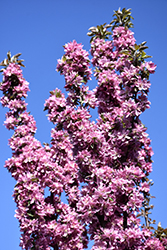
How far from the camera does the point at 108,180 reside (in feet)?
29.2

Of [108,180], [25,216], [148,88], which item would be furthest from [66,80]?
[25,216]

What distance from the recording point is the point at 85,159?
8914 mm

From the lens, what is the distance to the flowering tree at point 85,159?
348 inches

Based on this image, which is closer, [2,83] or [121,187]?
[121,187]

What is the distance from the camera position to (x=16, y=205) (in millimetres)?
9164

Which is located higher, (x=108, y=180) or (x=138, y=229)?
(x=108, y=180)

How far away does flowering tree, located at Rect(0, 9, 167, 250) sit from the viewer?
884 cm

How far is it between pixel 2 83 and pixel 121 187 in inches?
179

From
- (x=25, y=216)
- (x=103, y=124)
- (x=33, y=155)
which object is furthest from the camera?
(x=103, y=124)

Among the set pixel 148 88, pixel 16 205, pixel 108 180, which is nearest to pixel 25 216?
pixel 16 205

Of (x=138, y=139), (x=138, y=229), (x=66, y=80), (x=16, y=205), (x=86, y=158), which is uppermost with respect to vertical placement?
(x=66, y=80)

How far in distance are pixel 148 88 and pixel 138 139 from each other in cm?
138

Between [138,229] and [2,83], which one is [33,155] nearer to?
[2,83]

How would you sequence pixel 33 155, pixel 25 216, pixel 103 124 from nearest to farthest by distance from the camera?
pixel 25 216
pixel 33 155
pixel 103 124
